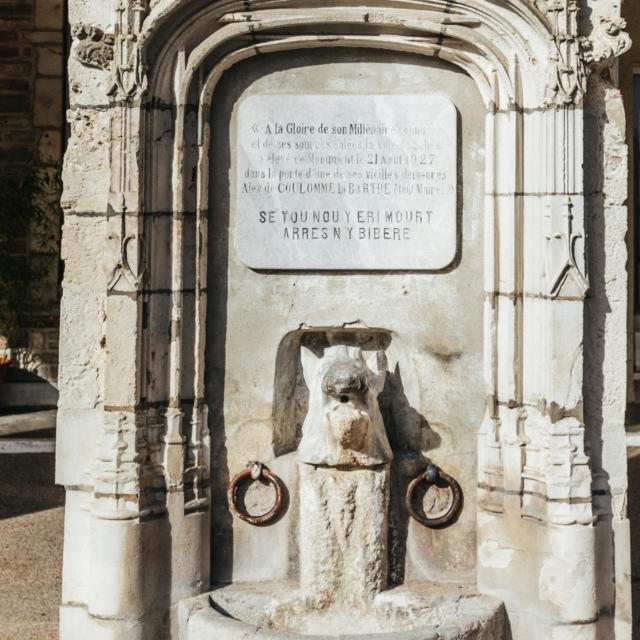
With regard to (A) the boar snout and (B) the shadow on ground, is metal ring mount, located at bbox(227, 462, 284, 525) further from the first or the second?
(B) the shadow on ground

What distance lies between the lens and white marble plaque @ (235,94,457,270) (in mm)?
4391

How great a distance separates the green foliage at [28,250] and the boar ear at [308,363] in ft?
17.8

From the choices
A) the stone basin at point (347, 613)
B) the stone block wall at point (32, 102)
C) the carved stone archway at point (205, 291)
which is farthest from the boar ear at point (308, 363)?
the stone block wall at point (32, 102)

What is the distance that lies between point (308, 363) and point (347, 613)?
1.06 m

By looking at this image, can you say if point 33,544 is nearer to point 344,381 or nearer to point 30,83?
point 344,381

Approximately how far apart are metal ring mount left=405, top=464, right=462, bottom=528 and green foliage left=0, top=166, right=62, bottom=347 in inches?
231

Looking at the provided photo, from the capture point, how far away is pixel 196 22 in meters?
4.25

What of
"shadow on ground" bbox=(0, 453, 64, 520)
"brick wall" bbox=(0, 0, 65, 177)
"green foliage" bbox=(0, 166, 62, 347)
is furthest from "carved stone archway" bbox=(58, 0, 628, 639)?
"brick wall" bbox=(0, 0, 65, 177)

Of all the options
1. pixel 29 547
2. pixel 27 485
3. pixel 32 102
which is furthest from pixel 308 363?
pixel 32 102

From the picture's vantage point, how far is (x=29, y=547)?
19.6ft

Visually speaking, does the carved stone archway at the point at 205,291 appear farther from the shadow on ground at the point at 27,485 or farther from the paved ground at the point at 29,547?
the shadow on ground at the point at 27,485

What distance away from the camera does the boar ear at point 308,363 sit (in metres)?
4.50

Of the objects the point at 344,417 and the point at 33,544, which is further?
the point at 33,544

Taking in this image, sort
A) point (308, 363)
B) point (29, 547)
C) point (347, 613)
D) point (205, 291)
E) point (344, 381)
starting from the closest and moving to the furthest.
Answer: point (344, 381) → point (347, 613) → point (205, 291) → point (308, 363) → point (29, 547)
